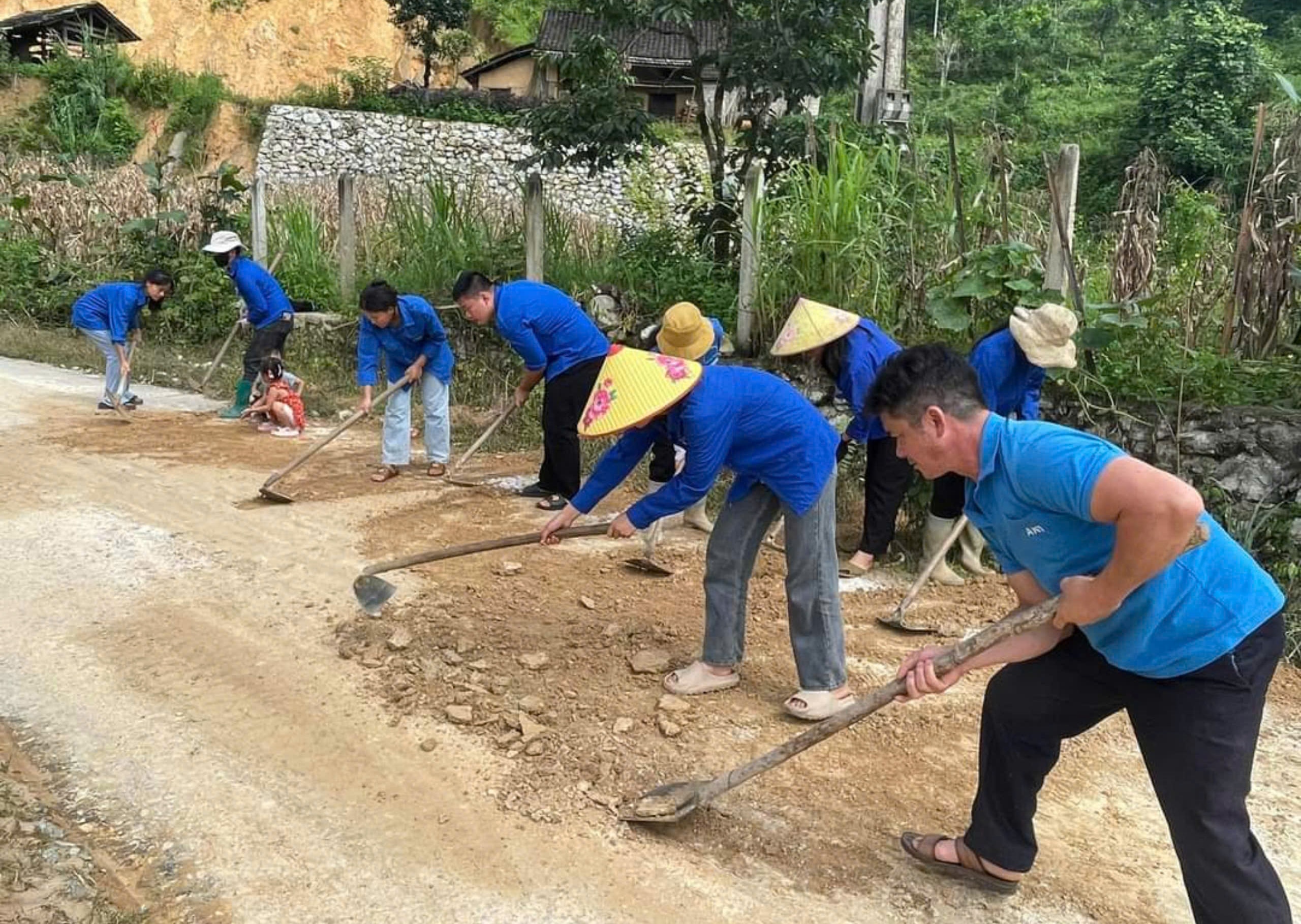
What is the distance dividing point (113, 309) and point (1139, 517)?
27.0 feet

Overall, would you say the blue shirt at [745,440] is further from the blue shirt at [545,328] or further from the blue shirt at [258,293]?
the blue shirt at [258,293]

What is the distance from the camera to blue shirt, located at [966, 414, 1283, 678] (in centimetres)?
197

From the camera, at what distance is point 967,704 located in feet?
12.4

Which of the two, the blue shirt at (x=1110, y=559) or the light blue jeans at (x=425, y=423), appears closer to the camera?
the blue shirt at (x=1110, y=559)

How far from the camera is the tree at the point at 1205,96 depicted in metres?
19.7

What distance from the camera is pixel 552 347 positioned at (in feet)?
19.1

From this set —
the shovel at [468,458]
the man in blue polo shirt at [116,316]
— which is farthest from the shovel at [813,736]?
the man in blue polo shirt at [116,316]

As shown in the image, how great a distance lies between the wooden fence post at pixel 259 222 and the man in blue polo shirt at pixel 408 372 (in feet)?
17.9

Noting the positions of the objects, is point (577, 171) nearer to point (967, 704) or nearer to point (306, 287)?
point (306, 287)

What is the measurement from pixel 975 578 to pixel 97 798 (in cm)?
395

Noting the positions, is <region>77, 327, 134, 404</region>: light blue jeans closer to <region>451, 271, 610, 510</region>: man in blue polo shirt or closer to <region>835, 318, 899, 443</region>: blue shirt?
<region>451, 271, 610, 510</region>: man in blue polo shirt

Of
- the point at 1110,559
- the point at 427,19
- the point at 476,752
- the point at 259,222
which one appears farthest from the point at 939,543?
the point at 427,19

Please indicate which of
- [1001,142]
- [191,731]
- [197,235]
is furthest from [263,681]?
[197,235]

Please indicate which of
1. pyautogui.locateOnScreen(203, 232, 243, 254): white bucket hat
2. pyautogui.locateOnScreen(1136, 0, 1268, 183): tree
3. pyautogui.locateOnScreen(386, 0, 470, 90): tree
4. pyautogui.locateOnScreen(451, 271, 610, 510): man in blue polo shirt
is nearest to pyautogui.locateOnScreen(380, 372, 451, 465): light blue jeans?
pyautogui.locateOnScreen(451, 271, 610, 510): man in blue polo shirt
